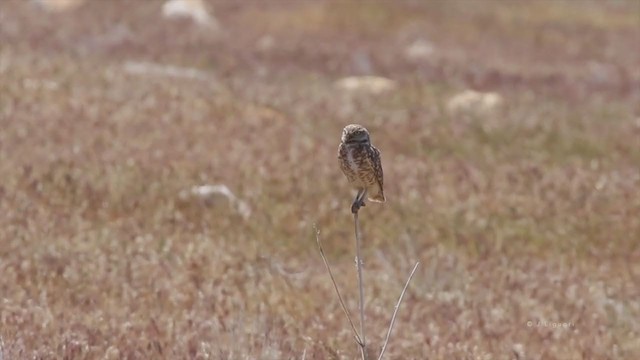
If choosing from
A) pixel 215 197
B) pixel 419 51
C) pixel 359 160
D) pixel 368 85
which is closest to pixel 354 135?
pixel 359 160

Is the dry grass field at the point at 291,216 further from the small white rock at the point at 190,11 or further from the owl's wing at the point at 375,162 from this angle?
the small white rock at the point at 190,11

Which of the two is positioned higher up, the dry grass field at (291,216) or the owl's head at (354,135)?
the owl's head at (354,135)

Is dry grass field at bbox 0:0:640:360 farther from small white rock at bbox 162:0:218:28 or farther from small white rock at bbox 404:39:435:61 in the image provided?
small white rock at bbox 162:0:218:28

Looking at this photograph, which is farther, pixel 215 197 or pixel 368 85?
pixel 368 85

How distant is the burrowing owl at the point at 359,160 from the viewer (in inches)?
240

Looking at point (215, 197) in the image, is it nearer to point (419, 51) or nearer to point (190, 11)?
point (419, 51)

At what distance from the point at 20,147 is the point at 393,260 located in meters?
6.01

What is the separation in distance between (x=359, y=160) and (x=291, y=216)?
846cm

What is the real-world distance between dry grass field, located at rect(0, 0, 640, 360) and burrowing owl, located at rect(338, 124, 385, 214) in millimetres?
2731

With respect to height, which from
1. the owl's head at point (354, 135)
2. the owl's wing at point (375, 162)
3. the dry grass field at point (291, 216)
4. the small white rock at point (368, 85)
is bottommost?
the small white rock at point (368, 85)

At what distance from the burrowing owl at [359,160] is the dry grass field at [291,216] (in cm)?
273

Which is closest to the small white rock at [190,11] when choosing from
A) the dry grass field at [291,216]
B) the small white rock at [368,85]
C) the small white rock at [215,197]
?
the dry grass field at [291,216]

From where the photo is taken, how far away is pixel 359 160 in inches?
244

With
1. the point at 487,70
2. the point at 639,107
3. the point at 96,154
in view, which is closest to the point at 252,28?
the point at 487,70
